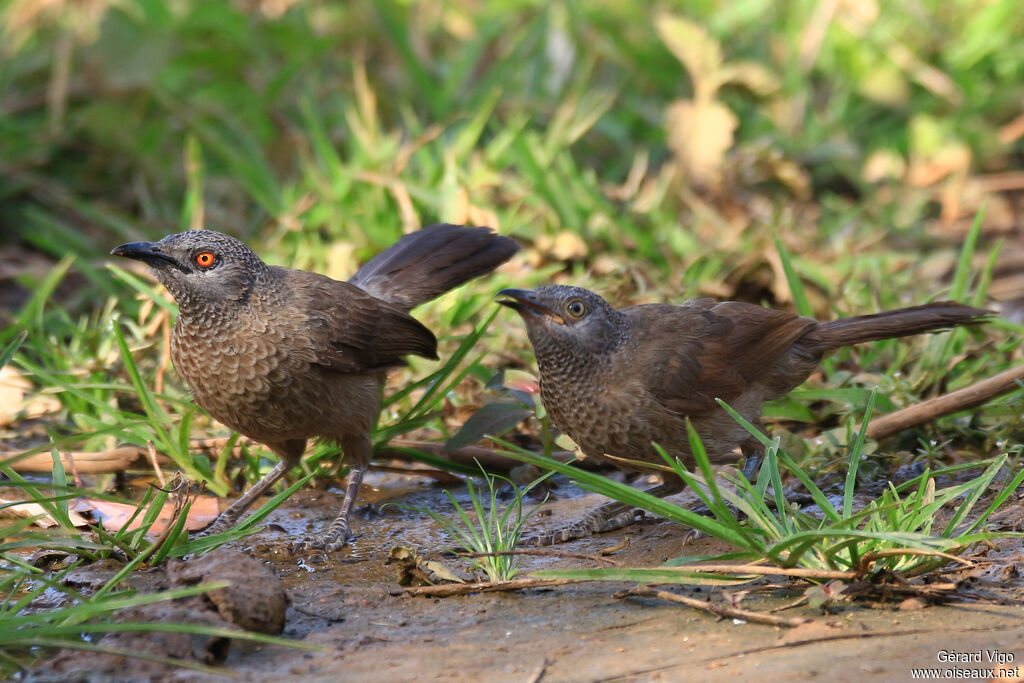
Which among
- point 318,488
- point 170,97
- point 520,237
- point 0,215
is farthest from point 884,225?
point 0,215

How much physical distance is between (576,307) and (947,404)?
61.0 inches

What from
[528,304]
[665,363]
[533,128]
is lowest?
[665,363]

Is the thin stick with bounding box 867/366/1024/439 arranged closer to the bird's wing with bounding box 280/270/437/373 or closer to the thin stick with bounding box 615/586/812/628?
the thin stick with bounding box 615/586/812/628

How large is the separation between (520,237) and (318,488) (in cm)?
219

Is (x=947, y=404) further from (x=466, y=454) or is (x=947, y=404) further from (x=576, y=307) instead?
(x=466, y=454)

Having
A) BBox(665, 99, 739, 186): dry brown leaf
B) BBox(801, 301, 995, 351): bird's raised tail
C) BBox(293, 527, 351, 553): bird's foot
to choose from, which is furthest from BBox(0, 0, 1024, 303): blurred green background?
BBox(293, 527, 351, 553): bird's foot

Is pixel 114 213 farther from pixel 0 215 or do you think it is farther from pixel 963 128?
pixel 963 128

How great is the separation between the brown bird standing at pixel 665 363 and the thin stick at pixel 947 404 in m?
0.26

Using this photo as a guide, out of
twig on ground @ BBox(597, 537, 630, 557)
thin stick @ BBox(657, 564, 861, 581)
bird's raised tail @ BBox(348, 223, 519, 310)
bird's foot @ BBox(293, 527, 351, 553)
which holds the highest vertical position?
bird's raised tail @ BBox(348, 223, 519, 310)

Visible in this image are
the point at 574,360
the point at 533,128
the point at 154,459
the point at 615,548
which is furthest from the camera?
the point at 533,128

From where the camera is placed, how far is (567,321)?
425 centimetres

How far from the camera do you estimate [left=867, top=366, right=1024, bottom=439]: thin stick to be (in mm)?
4391

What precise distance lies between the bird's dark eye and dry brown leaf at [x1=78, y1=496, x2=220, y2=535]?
163 cm

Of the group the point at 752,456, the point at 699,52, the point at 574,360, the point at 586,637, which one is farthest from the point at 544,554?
the point at 699,52
